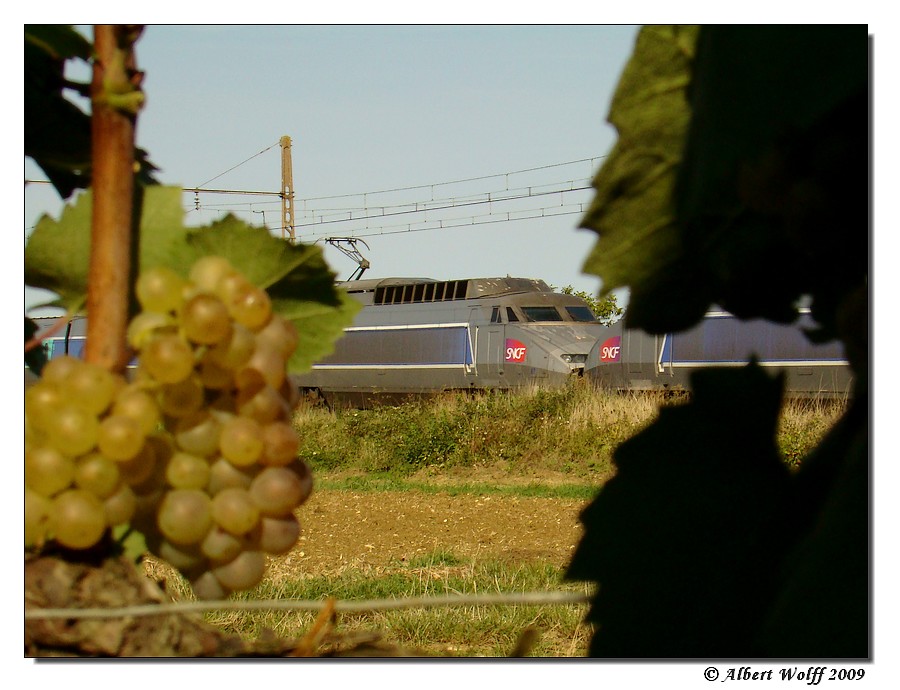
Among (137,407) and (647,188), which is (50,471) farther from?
(647,188)

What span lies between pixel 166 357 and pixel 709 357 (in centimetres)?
1074

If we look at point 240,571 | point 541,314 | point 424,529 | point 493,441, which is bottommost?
point 424,529

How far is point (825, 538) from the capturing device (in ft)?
0.90

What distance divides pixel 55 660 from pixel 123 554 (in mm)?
44

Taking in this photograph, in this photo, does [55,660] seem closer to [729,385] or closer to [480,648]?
[729,385]

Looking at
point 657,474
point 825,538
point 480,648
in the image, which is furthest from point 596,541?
point 480,648

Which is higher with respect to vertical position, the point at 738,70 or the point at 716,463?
the point at 738,70

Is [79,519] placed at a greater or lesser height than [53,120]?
lesser

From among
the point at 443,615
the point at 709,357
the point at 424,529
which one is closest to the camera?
the point at 443,615

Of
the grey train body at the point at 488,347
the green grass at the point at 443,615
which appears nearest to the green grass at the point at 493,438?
the grey train body at the point at 488,347

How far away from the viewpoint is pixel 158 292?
0.35 meters

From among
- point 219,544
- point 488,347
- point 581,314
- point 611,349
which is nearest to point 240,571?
point 219,544

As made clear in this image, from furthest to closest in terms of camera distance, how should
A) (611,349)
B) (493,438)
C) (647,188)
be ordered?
(611,349), (493,438), (647,188)

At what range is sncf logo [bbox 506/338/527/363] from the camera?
12180mm
